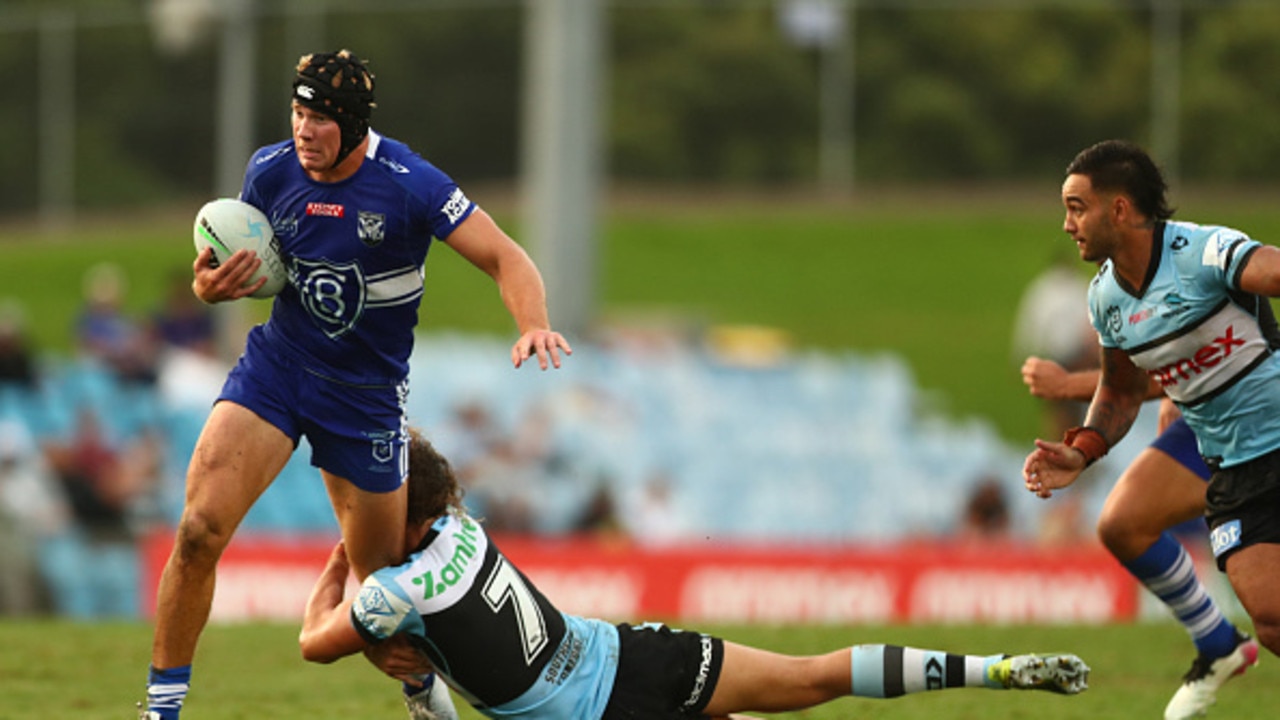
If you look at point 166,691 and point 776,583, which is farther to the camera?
point 776,583

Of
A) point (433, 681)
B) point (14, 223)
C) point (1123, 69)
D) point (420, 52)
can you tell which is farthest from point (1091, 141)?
point (433, 681)

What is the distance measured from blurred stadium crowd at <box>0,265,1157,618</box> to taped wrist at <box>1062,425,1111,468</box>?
8820 mm

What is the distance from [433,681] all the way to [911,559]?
8.62 m

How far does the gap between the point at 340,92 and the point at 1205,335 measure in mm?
3305

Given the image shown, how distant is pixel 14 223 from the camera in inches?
1382

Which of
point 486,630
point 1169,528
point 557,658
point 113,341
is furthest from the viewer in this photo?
point 113,341

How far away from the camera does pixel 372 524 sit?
7.32 metres

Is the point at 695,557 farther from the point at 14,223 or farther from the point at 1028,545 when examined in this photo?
the point at 14,223

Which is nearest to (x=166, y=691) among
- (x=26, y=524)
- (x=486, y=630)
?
(x=486, y=630)

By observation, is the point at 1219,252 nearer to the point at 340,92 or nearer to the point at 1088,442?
the point at 1088,442

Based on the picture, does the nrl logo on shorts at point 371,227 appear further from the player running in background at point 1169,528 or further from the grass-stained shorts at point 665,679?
the player running in background at point 1169,528

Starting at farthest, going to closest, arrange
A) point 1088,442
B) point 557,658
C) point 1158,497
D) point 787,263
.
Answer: point 787,263, point 1158,497, point 1088,442, point 557,658

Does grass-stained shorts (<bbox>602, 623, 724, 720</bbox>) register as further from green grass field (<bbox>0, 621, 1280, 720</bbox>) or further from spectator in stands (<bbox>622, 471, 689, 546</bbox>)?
spectator in stands (<bbox>622, 471, 689, 546</bbox>)

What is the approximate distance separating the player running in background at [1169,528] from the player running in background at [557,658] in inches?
75.8
